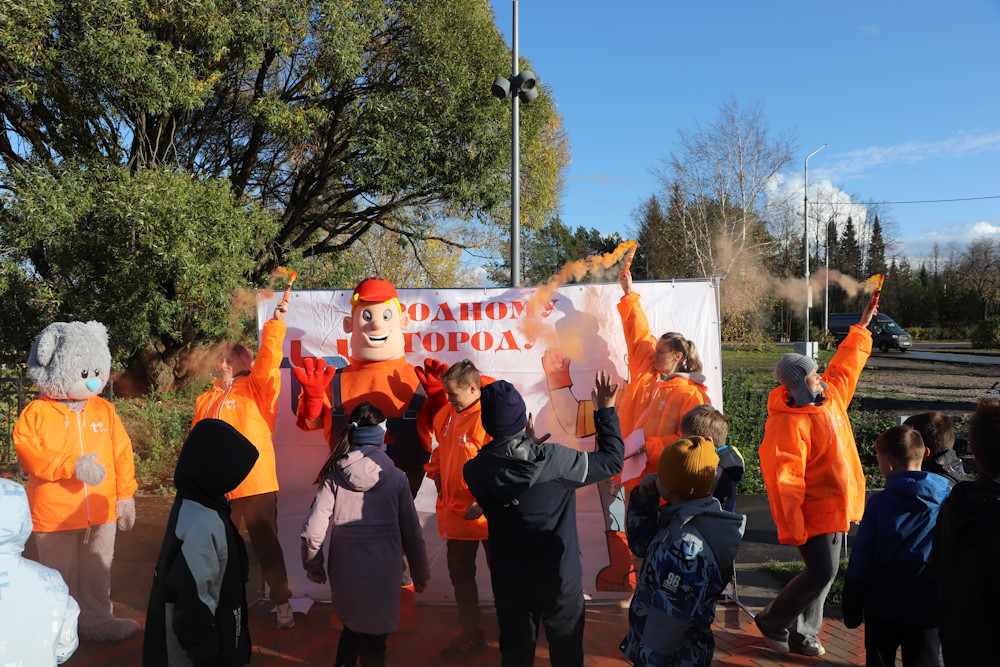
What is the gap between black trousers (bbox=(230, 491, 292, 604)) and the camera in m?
4.32

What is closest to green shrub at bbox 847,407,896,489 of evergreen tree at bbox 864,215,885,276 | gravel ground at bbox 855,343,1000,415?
gravel ground at bbox 855,343,1000,415

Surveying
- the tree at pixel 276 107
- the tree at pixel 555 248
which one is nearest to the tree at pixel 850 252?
the tree at pixel 555 248

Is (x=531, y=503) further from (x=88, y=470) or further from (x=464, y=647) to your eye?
Answer: (x=88, y=470)

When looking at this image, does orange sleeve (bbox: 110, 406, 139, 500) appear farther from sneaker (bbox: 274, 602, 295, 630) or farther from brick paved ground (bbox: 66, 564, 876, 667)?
sneaker (bbox: 274, 602, 295, 630)

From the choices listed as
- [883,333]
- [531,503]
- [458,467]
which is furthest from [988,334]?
[531,503]

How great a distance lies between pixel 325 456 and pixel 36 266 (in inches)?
324

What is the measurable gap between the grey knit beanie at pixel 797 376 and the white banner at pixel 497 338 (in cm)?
96

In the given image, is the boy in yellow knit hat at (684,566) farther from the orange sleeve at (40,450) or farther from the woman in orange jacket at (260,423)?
the orange sleeve at (40,450)

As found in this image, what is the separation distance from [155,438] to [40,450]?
17.6 ft

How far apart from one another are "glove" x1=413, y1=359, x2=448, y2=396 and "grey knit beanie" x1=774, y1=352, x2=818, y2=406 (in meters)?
2.05

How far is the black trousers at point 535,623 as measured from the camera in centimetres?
289

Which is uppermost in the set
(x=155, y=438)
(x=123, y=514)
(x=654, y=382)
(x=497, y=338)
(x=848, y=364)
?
(x=497, y=338)

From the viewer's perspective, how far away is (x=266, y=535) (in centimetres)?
440

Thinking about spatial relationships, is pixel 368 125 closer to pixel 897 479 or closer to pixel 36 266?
pixel 36 266
